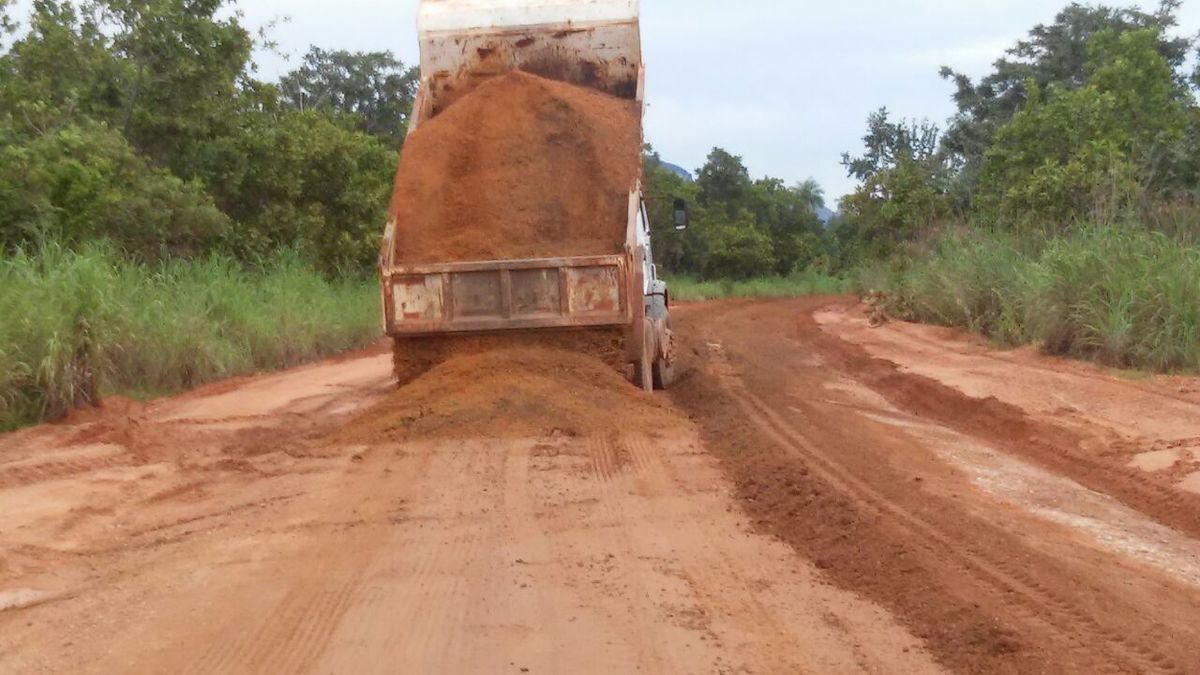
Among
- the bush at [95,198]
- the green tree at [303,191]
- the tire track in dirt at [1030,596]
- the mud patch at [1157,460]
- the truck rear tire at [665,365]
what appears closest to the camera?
the tire track in dirt at [1030,596]

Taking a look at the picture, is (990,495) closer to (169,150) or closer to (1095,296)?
(1095,296)

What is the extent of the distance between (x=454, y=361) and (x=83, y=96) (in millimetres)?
12058

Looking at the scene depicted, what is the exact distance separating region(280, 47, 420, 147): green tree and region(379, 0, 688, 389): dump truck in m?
27.8

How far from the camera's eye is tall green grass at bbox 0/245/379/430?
10.5 meters

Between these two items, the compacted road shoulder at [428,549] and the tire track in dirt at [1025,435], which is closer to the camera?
the compacted road shoulder at [428,549]

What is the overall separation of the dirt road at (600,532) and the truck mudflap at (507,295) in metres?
0.35

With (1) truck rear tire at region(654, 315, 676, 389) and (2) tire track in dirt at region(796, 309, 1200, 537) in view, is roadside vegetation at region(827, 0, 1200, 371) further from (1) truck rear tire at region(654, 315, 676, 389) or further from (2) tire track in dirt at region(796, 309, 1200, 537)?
(1) truck rear tire at region(654, 315, 676, 389)

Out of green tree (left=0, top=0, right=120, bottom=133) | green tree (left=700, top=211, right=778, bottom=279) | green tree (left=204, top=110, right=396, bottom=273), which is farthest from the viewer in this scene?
green tree (left=700, top=211, right=778, bottom=279)

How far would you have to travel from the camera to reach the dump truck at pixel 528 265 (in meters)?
10.1

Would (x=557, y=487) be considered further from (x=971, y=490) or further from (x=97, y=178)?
(x=97, y=178)

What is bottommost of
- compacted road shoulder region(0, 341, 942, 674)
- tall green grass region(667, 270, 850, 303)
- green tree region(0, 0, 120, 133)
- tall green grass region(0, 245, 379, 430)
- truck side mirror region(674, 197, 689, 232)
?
Answer: tall green grass region(667, 270, 850, 303)

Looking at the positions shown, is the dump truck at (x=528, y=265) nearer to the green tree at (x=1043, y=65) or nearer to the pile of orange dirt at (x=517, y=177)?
the pile of orange dirt at (x=517, y=177)

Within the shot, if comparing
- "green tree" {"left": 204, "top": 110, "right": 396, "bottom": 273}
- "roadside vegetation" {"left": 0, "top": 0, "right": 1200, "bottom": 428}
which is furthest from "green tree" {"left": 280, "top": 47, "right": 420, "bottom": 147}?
"green tree" {"left": 204, "top": 110, "right": 396, "bottom": 273}

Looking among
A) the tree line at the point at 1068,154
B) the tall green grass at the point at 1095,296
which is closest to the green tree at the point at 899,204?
the tree line at the point at 1068,154
